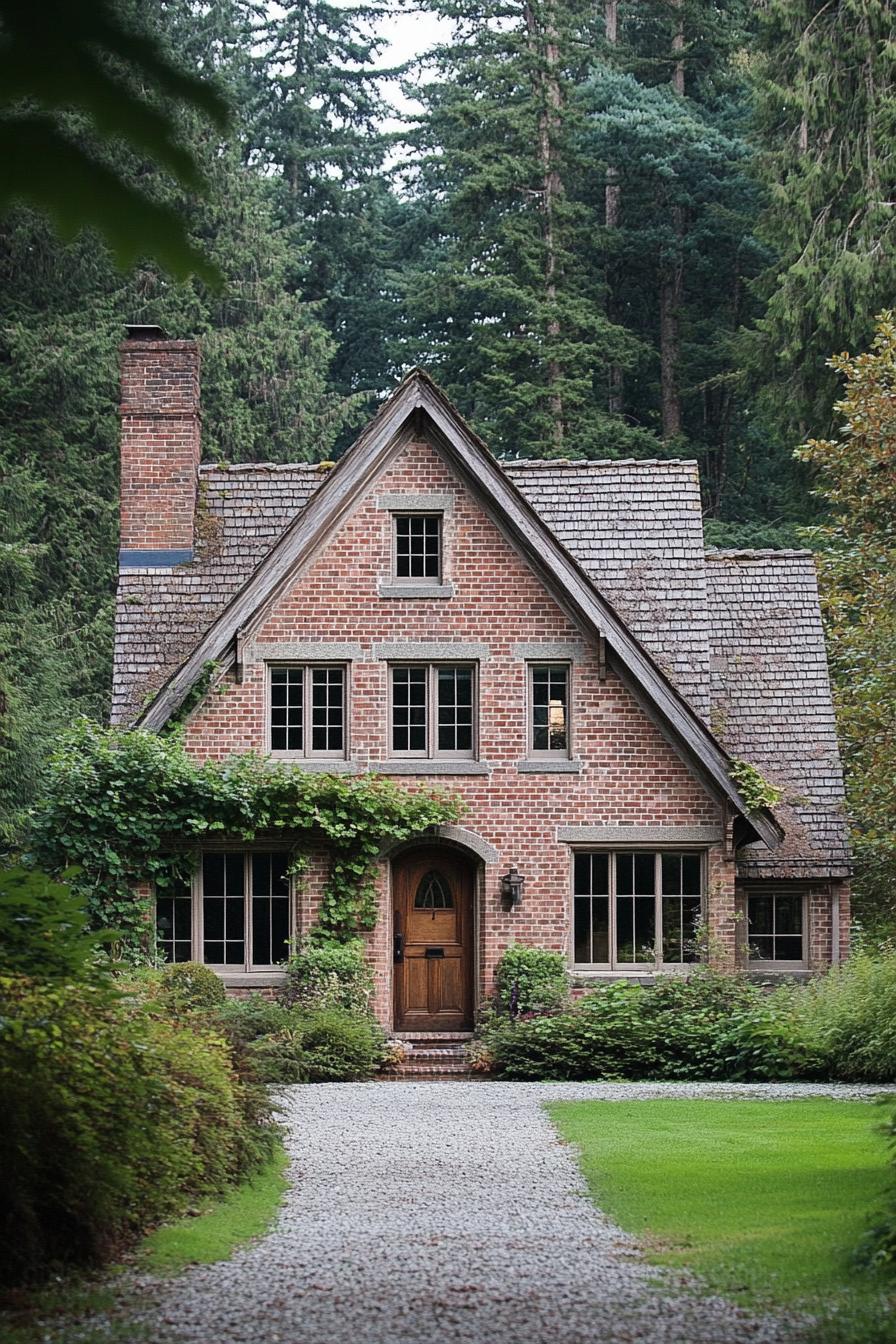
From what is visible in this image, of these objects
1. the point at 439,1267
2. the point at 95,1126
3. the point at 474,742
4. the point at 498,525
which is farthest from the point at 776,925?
the point at 95,1126

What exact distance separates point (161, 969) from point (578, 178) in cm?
2952

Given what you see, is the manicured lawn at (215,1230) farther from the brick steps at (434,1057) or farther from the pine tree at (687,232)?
the pine tree at (687,232)

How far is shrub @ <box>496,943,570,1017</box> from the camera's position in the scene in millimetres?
20594

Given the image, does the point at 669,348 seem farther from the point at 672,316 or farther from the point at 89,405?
the point at 89,405

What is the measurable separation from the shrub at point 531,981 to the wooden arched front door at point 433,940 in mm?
724

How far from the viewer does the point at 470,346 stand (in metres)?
43.0

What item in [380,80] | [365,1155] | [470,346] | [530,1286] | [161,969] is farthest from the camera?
[380,80]

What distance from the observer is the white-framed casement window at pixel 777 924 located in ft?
72.5

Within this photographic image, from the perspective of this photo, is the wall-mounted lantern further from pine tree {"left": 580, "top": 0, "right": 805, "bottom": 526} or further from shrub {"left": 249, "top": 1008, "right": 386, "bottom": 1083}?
pine tree {"left": 580, "top": 0, "right": 805, "bottom": 526}

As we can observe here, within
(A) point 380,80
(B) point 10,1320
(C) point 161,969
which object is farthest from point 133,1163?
(A) point 380,80

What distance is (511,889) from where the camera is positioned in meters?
21.0

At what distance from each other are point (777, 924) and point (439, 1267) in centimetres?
1426

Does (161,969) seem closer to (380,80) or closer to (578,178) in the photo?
(578,178)

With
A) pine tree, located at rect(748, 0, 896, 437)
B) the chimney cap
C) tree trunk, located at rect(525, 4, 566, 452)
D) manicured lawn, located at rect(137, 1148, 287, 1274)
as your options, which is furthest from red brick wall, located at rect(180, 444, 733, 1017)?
tree trunk, located at rect(525, 4, 566, 452)
